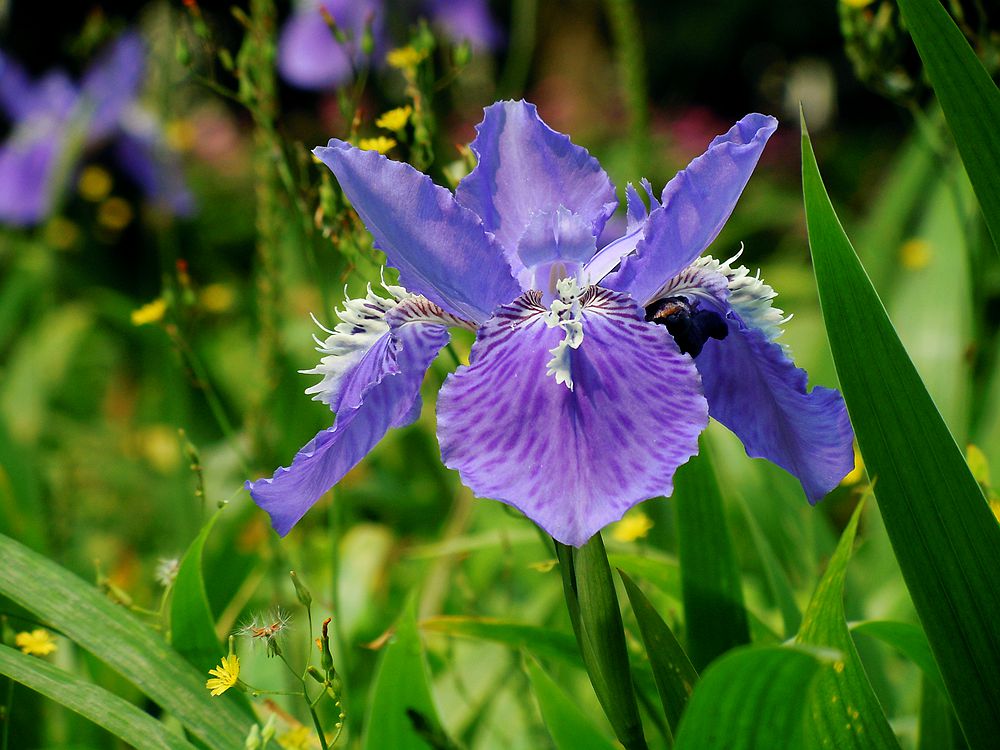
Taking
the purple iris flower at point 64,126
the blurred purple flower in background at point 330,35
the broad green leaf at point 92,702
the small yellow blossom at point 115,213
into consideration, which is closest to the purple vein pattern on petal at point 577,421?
the broad green leaf at point 92,702

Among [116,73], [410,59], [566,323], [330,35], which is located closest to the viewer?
[566,323]

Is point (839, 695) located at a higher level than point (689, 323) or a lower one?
lower

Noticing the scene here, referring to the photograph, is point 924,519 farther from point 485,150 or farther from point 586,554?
point 485,150

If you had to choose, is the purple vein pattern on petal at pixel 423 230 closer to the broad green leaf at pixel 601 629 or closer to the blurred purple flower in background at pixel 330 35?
the broad green leaf at pixel 601 629

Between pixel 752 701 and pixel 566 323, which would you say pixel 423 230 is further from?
pixel 752 701

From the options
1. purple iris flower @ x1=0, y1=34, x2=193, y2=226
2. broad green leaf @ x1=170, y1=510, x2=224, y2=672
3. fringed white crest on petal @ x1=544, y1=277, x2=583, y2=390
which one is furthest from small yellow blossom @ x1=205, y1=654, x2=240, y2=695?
purple iris flower @ x1=0, y1=34, x2=193, y2=226

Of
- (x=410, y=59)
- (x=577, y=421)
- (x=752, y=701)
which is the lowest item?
(x=752, y=701)

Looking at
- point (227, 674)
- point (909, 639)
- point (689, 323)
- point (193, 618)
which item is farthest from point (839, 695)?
point (193, 618)
